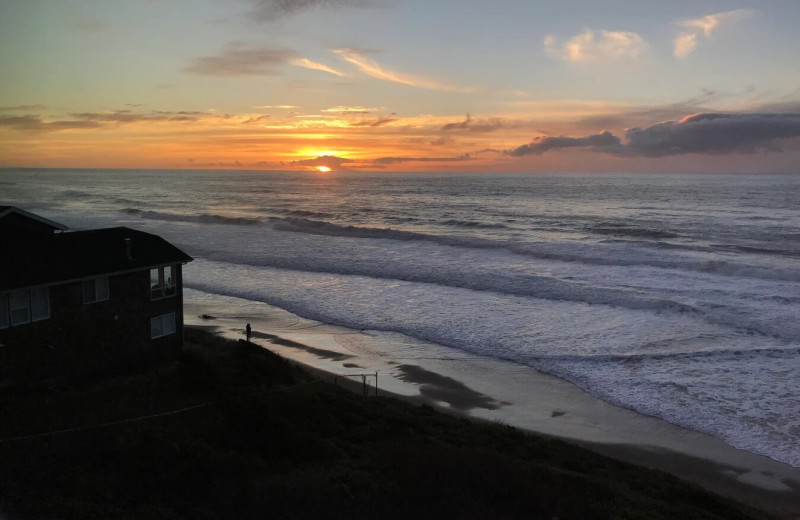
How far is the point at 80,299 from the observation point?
19.9 m

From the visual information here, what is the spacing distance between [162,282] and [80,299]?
3.21 metres

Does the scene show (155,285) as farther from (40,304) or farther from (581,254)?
(581,254)

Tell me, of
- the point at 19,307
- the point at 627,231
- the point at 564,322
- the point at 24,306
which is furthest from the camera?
the point at 627,231

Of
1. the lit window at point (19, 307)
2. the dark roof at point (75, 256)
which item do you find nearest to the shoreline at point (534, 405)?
the dark roof at point (75, 256)

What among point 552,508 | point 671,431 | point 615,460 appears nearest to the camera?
point 552,508

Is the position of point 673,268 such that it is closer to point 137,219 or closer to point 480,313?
point 480,313

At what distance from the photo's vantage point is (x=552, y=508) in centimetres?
1366

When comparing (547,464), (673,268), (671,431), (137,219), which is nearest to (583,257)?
(673,268)

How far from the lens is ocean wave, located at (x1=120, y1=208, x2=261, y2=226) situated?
292 feet

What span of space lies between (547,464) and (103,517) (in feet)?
35.8

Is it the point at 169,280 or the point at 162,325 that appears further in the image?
the point at 169,280

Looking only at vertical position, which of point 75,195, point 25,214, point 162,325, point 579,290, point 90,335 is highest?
point 25,214

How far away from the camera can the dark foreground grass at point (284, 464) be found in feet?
42.5

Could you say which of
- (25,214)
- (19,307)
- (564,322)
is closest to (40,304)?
(19,307)
